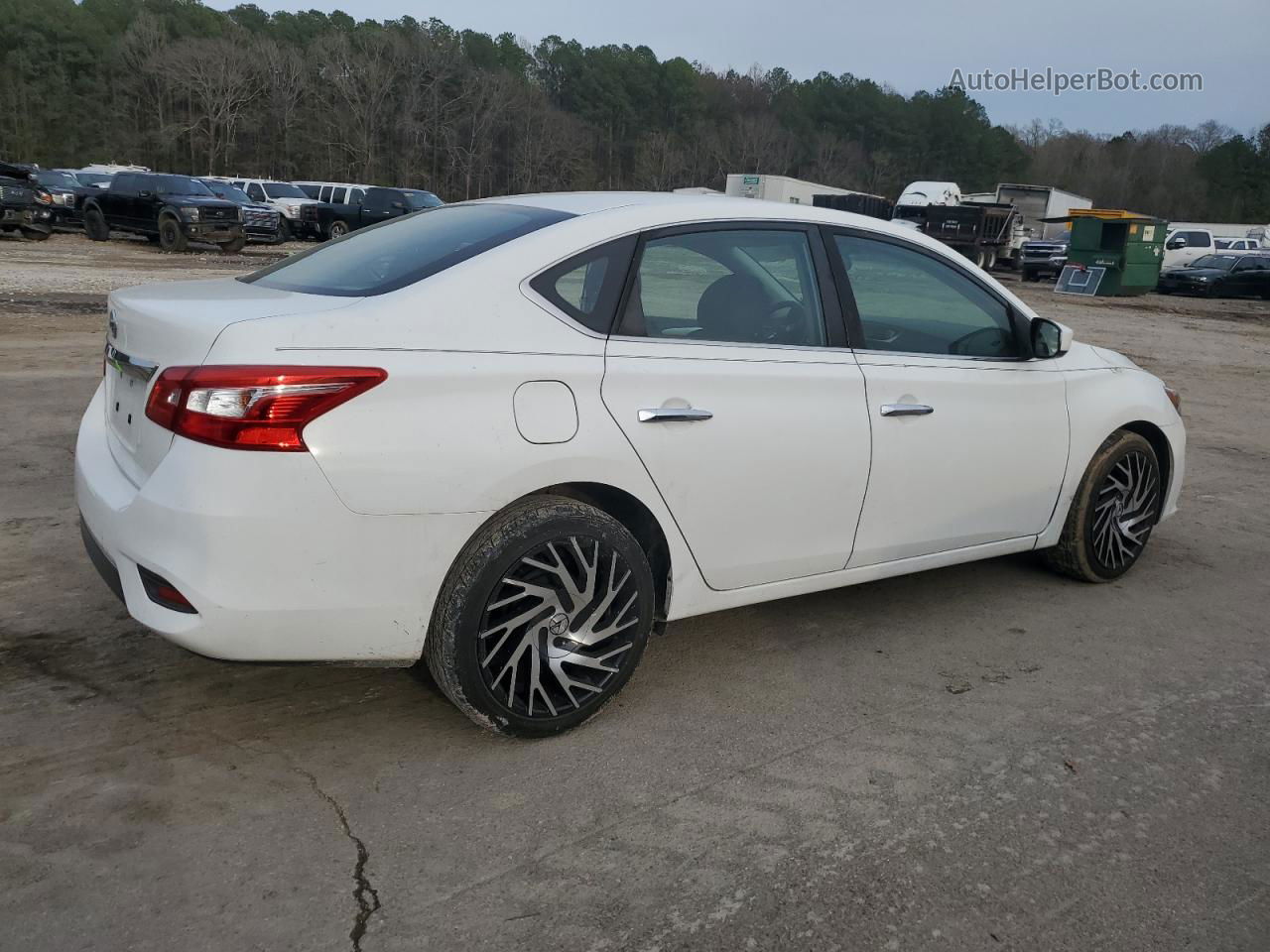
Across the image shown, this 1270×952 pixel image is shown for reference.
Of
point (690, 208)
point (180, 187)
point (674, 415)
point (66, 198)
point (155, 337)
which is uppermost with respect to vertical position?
point (180, 187)

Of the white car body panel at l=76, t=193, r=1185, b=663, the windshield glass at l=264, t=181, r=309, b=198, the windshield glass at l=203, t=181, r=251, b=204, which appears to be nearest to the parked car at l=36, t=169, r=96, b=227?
the windshield glass at l=203, t=181, r=251, b=204

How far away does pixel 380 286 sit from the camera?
3.24 meters

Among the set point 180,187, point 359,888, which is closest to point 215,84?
point 180,187

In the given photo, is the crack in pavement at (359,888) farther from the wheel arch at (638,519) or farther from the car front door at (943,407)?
the car front door at (943,407)

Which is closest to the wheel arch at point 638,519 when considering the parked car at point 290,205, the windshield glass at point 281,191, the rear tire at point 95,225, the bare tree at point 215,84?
the rear tire at point 95,225

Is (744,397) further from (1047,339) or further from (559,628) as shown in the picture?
(1047,339)

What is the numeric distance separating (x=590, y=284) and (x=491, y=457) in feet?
2.28

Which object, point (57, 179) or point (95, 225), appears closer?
point (95, 225)

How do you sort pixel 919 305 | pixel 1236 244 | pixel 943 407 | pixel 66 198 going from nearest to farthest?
pixel 943 407, pixel 919 305, pixel 66 198, pixel 1236 244

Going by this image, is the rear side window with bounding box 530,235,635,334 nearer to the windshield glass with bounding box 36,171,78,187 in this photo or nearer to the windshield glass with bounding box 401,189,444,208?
the windshield glass with bounding box 401,189,444,208

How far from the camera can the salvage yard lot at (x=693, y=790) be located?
2.54 meters

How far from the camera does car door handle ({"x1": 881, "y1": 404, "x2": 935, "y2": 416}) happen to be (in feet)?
12.9

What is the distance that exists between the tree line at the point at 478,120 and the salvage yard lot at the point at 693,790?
77701mm

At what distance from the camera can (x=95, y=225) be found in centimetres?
2636
